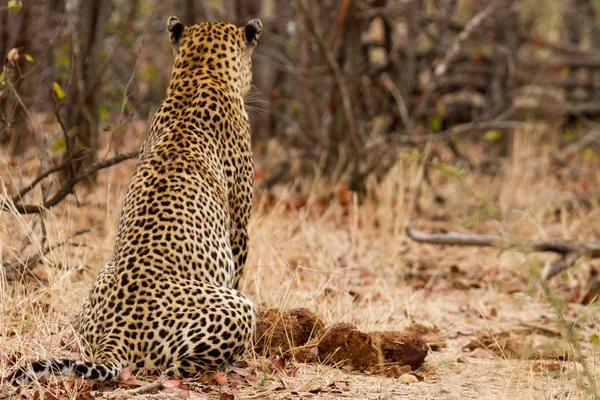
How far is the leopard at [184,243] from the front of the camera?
420cm

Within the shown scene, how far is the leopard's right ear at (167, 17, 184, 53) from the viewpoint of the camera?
550 centimetres

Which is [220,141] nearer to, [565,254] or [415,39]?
[565,254]

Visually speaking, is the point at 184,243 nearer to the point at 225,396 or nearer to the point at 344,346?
the point at 225,396

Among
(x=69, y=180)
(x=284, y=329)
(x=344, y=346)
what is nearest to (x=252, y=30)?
(x=69, y=180)

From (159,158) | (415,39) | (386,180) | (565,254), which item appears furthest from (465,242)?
(415,39)

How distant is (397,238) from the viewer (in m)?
7.80

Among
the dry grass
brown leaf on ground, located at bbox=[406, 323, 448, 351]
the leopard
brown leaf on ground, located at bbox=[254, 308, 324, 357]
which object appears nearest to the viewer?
the leopard

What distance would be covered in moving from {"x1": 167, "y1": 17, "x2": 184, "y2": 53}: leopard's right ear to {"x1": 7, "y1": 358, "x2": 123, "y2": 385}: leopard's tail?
7.75 ft

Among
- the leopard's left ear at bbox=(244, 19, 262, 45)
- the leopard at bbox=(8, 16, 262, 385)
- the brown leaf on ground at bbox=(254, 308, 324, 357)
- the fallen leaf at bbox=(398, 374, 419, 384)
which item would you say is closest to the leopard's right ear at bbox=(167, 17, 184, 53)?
the leopard at bbox=(8, 16, 262, 385)

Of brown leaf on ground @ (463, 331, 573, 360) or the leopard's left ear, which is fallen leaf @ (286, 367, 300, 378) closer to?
brown leaf on ground @ (463, 331, 573, 360)

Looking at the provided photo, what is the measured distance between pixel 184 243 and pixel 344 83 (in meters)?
5.04

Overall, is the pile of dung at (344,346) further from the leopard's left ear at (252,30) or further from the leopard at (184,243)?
the leopard's left ear at (252,30)

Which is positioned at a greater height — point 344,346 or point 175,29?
point 175,29

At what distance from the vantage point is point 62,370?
3717 millimetres
